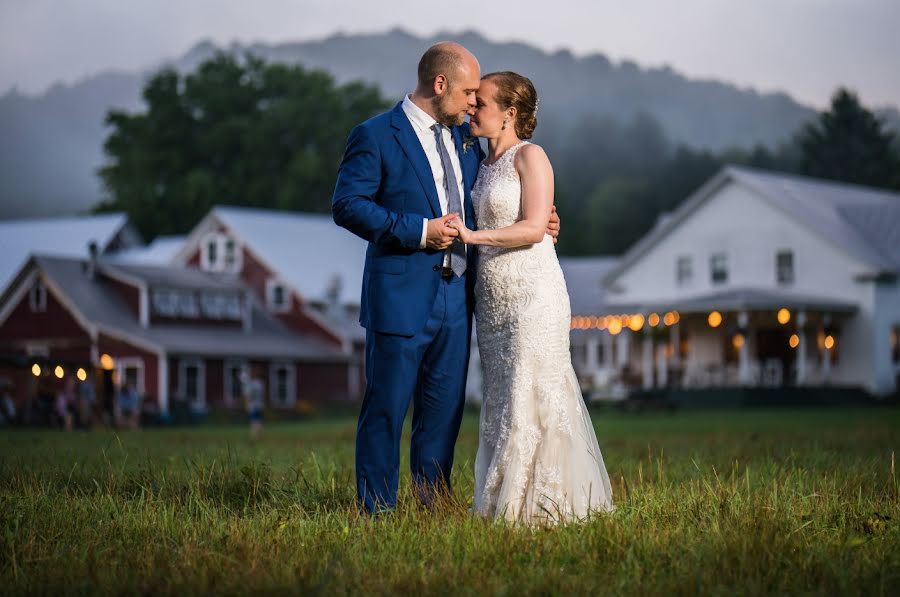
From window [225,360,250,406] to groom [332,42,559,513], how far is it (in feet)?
136

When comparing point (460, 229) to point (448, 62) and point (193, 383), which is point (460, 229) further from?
point (193, 383)

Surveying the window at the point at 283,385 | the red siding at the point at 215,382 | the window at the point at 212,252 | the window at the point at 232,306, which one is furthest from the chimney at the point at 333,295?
the red siding at the point at 215,382

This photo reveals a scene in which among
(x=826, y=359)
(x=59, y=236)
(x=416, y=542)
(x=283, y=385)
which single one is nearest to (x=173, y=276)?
(x=283, y=385)

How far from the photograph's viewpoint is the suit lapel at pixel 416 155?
22.1ft

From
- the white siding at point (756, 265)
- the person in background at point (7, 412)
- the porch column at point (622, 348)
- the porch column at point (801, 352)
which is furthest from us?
the porch column at point (622, 348)

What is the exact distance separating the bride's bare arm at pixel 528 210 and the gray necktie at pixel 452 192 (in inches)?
3.2

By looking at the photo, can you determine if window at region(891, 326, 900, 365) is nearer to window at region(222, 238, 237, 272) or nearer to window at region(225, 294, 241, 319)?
window at region(225, 294, 241, 319)

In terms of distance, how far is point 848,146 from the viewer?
273ft

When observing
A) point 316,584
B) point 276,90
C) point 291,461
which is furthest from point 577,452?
point 276,90

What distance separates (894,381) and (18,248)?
1458 inches

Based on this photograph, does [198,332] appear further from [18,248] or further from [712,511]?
[712,511]

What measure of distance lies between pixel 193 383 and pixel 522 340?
1619 inches

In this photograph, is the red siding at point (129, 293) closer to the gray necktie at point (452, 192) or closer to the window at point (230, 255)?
the window at point (230, 255)

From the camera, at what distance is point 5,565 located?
522cm
